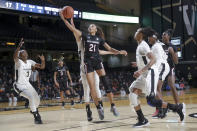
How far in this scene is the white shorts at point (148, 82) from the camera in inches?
198

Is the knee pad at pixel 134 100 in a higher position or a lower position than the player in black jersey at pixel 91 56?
lower

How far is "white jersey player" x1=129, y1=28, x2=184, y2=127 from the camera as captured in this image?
16.4 feet

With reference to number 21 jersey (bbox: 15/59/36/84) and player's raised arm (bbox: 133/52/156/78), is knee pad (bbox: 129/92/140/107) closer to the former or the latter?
player's raised arm (bbox: 133/52/156/78)

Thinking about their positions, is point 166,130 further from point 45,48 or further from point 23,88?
point 45,48

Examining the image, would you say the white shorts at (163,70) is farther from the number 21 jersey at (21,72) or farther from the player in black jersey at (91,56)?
the number 21 jersey at (21,72)

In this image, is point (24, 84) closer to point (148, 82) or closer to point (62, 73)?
point (148, 82)

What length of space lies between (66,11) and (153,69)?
2.21 meters

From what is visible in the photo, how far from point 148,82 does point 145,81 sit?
0.19m

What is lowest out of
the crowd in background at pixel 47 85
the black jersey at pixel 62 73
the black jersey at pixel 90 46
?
the crowd in background at pixel 47 85

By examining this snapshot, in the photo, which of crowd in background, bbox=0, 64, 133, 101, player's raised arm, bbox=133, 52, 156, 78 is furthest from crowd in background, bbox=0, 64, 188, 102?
player's raised arm, bbox=133, 52, 156, 78

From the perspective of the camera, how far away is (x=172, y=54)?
6793 millimetres

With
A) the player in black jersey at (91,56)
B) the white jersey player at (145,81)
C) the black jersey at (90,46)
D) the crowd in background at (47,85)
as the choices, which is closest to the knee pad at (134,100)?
the white jersey player at (145,81)

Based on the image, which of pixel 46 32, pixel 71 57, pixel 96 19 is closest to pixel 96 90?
pixel 96 19

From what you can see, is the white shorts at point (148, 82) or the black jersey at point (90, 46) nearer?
the white shorts at point (148, 82)
